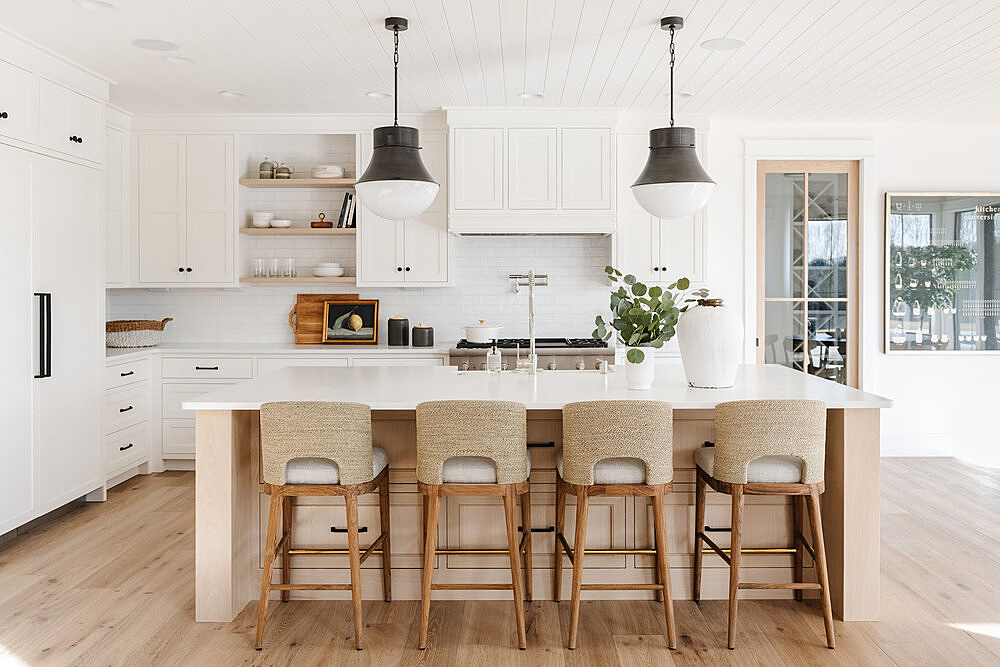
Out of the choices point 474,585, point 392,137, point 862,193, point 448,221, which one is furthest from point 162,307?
point 862,193

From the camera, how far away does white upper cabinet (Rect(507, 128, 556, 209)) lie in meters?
5.53

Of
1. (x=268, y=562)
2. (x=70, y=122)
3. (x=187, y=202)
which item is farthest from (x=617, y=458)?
(x=187, y=202)

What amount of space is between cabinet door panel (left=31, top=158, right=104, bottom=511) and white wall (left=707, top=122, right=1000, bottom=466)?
14.3ft

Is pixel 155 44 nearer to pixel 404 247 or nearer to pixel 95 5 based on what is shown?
pixel 95 5

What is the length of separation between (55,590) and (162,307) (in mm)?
3125

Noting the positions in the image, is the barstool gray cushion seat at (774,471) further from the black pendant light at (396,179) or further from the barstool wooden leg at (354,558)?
the black pendant light at (396,179)

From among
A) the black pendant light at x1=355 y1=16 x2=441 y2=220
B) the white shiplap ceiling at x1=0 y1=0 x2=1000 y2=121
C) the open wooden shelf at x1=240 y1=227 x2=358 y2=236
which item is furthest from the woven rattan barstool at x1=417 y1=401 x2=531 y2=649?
the open wooden shelf at x1=240 y1=227 x2=358 y2=236

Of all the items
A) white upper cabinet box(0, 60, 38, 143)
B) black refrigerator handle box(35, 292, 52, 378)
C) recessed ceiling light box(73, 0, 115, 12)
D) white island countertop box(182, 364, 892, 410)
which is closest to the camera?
white island countertop box(182, 364, 892, 410)

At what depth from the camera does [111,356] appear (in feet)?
16.7

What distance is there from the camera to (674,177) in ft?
10.9

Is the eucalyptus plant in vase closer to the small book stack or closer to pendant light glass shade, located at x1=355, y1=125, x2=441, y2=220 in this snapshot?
pendant light glass shade, located at x1=355, y1=125, x2=441, y2=220

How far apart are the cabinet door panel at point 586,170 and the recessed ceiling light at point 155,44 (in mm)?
2637

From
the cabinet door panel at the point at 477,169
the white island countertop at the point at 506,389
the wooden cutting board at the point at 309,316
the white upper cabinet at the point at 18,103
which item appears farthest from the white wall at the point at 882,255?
the white upper cabinet at the point at 18,103

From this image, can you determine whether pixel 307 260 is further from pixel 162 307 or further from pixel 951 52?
pixel 951 52
